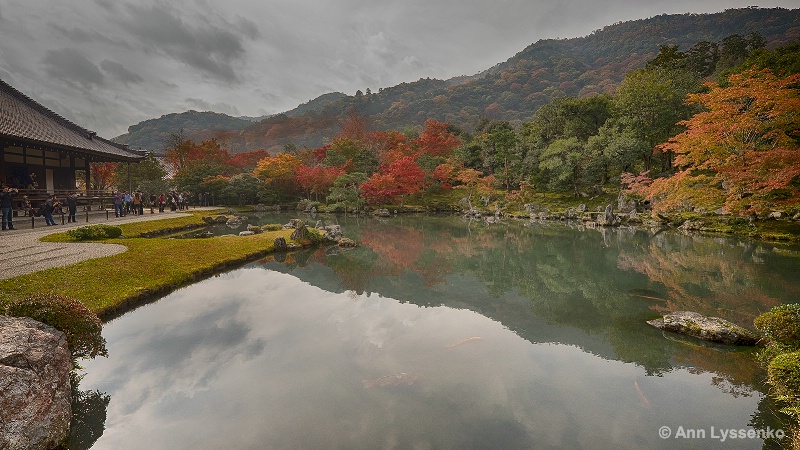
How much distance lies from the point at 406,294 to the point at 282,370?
19.2ft

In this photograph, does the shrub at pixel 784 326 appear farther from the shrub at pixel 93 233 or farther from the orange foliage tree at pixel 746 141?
the shrub at pixel 93 233

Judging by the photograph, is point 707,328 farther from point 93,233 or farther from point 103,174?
point 103,174

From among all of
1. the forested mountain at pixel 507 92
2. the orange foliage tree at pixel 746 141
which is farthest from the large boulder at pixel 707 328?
the forested mountain at pixel 507 92

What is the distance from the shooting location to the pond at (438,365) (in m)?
4.79

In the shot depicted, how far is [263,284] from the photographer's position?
40.1 feet

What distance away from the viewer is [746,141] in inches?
668

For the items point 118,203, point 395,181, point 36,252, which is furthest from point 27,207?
point 395,181

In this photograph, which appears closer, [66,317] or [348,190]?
[66,317]

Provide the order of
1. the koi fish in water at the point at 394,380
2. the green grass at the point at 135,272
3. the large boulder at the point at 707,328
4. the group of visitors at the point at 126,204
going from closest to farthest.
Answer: the koi fish in water at the point at 394,380 → the large boulder at the point at 707,328 → the green grass at the point at 135,272 → the group of visitors at the point at 126,204

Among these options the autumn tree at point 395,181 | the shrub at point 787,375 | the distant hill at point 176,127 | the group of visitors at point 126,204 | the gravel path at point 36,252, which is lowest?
the shrub at point 787,375

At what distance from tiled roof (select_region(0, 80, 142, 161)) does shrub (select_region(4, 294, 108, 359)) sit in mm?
20128

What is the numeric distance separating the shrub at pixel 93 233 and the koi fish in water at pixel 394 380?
15857 mm

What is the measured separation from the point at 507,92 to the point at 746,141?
4351 inches

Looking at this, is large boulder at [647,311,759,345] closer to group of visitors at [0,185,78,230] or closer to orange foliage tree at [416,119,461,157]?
group of visitors at [0,185,78,230]
